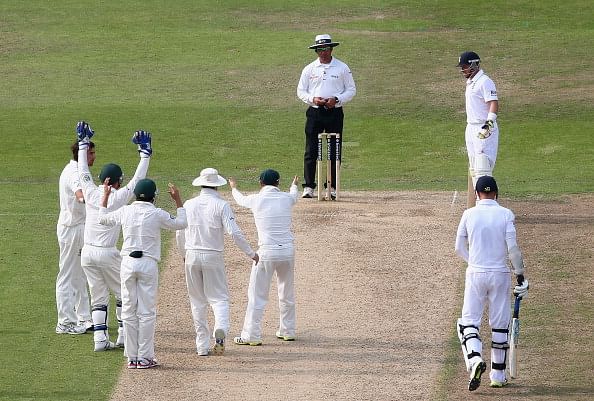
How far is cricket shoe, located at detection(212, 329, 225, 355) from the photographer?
49.8 feet

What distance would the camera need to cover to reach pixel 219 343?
1534 cm

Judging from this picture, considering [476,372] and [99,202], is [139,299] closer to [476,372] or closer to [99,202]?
[99,202]

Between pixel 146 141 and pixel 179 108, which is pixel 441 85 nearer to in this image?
pixel 179 108

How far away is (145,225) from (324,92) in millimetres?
7360

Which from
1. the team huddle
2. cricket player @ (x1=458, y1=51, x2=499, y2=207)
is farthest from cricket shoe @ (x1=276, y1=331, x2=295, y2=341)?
cricket player @ (x1=458, y1=51, x2=499, y2=207)

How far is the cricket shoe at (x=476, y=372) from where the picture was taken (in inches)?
543

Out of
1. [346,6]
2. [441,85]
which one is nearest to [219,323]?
[441,85]

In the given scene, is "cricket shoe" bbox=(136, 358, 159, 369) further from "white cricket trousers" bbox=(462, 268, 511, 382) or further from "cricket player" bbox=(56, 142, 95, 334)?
"white cricket trousers" bbox=(462, 268, 511, 382)

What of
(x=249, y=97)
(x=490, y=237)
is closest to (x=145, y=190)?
(x=490, y=237)

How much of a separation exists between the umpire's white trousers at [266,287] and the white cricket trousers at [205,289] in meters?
0.44

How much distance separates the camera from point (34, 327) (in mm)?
16438

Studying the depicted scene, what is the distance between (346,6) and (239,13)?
3.26m

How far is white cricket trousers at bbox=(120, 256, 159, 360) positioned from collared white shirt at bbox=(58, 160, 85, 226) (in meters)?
1.47

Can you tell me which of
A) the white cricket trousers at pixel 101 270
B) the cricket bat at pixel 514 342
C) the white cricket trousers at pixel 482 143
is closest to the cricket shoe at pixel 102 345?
the white cricket trousers at pixel 101 270
